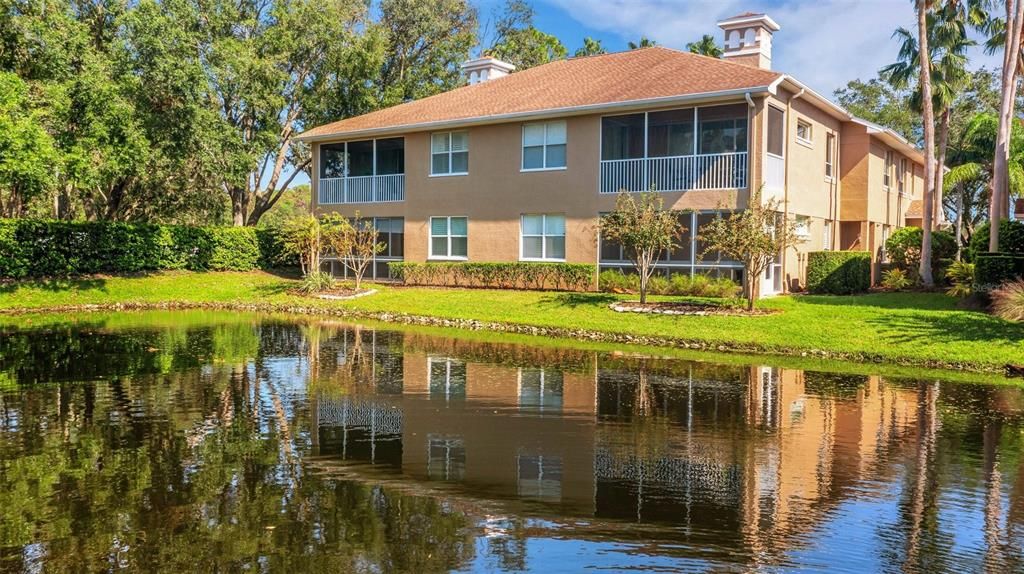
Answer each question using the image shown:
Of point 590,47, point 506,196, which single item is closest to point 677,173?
point 506,196

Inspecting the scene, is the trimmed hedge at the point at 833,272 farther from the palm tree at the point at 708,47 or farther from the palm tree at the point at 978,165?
the palm tree at the point at 708,47

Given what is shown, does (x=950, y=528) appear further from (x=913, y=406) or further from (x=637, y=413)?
(x=913, y=406)

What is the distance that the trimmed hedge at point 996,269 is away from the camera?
18.8 m

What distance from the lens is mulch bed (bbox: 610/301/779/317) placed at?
59.3 feet

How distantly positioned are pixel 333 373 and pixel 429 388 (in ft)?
6.81

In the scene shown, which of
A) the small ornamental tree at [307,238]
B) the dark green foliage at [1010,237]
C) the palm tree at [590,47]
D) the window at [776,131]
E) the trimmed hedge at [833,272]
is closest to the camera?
the dark green foliage at [1010,237]

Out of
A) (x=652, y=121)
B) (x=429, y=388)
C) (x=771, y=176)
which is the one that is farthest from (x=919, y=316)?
(x=429, y=388)

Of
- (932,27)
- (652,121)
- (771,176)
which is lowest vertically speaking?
(771,176)

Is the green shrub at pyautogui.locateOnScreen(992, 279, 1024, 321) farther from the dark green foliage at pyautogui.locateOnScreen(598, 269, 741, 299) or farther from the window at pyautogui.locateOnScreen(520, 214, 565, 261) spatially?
the window at pyautogui.locateOnScreen(520, 214, 565, 261)

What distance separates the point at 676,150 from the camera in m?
23.3

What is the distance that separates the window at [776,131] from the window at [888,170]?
28.7ft

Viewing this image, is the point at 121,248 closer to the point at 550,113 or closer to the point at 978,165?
the point at 550,113

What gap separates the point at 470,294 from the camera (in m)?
23.5

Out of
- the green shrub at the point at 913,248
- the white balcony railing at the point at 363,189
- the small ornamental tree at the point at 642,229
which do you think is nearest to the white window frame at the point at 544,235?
the small ornamental tree at the point at 642,229
